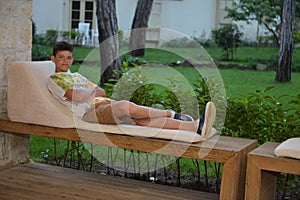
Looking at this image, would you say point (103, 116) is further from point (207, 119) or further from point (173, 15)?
point (173, 15)

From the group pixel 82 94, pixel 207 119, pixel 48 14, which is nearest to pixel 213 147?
pixel 207 119

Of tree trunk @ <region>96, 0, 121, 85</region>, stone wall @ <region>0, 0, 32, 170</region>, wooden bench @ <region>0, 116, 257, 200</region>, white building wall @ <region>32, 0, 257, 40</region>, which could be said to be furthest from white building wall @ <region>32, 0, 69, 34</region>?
wooden bench @ <region>0, 116, 257, 200</region>

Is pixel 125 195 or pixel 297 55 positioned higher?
pixel 297 55

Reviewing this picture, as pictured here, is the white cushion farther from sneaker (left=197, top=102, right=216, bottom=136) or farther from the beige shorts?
the beige shorts

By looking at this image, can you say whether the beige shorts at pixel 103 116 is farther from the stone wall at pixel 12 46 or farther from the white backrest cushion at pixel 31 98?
the stone wall at pixel 12 46

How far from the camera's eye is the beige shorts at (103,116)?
3.62 metres

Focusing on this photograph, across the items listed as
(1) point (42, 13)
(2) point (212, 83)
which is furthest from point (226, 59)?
(2) point (212, 83)

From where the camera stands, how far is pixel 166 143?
3.41 metres

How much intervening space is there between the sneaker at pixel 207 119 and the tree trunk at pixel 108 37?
8.94ft

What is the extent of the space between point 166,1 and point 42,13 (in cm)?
166

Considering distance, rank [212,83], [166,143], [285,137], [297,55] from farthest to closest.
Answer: [297,55]
[212,83]
[285,137]
[166,143]

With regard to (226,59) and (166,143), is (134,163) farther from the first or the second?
(226,59)

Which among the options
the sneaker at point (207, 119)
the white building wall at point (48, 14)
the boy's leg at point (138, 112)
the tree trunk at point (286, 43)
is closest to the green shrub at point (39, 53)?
the white building wall at point (48, 14)

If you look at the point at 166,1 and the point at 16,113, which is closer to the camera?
the point at 16,113
